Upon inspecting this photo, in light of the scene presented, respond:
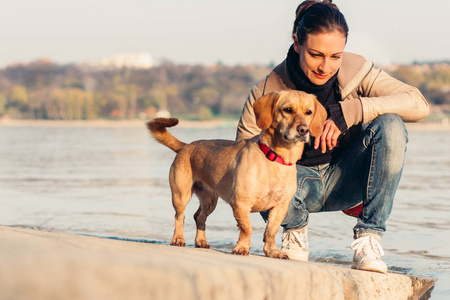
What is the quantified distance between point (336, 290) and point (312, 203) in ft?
4.03

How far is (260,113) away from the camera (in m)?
3.33

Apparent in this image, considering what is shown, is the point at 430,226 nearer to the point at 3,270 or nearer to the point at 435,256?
the point at 435,256

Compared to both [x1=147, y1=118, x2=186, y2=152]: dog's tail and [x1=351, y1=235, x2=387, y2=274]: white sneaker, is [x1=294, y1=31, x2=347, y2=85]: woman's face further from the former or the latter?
[x1=351, y1=235, x2=387, y2=274]: white sneaker

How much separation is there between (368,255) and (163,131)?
1361mm

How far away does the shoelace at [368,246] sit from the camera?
3.41 meters

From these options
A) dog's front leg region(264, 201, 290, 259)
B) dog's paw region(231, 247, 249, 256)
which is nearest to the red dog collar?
dog's front leg region(264, 201, 290, 259)

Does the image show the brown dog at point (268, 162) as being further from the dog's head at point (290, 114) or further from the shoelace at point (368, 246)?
the shoelace at point (368, 246)

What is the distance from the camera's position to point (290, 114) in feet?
10.7

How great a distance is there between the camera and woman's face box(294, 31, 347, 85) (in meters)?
3.55

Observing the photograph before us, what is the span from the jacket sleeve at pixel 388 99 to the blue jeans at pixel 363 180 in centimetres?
7

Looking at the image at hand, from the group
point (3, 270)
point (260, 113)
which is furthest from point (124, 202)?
point (3, 270)

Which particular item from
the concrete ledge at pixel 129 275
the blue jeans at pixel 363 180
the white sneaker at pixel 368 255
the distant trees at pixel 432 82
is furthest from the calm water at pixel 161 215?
the distant trees at pixel 432 82

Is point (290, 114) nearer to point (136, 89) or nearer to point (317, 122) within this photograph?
point (317, 122)

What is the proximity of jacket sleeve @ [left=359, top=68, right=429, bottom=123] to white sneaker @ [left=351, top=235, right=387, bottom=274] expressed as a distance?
661 millimetres
